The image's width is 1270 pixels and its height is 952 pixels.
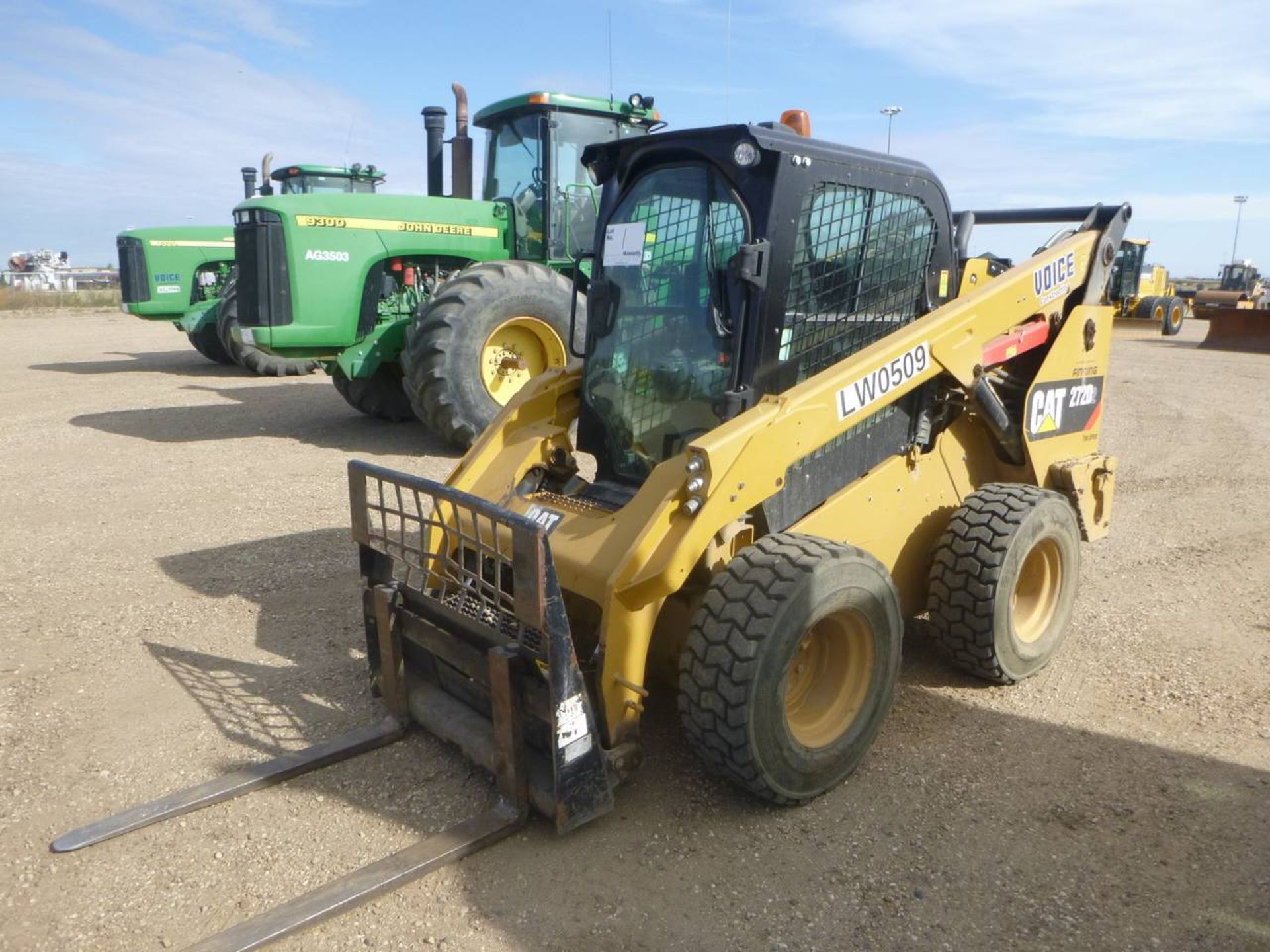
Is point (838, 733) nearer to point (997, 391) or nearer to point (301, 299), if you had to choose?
point (997, 391)

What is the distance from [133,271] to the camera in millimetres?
14398

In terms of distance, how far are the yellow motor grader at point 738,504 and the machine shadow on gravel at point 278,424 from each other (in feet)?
15.9

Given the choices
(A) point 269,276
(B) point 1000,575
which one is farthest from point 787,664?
(A) point 269,276

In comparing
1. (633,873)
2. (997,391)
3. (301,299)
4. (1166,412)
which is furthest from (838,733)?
(1166,412)

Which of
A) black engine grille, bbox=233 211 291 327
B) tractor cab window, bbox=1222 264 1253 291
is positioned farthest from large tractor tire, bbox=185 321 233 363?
tractor cab window, bbox=1222 264 1253 291

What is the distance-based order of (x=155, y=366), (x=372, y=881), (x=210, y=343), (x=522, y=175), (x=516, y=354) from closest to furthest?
(x=372, y=881)
(x=516, y=354)
(x=522, y=175)
(x=210, y=343)
(x=155, y=366)

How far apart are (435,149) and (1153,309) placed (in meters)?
20.8

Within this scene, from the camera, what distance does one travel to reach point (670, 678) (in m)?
3.27

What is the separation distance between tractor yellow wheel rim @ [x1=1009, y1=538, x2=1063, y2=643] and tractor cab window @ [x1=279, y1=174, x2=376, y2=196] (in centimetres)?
1205

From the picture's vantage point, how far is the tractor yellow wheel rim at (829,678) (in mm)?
3115

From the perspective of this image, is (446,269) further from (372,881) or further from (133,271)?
(133,271)

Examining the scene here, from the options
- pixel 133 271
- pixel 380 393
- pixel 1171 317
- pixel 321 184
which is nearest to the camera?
pixel 380 393

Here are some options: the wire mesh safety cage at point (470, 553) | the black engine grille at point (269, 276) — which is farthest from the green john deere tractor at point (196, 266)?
the wire mesh safety cage at point (470, 553)

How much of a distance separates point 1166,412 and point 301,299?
9609 mm
